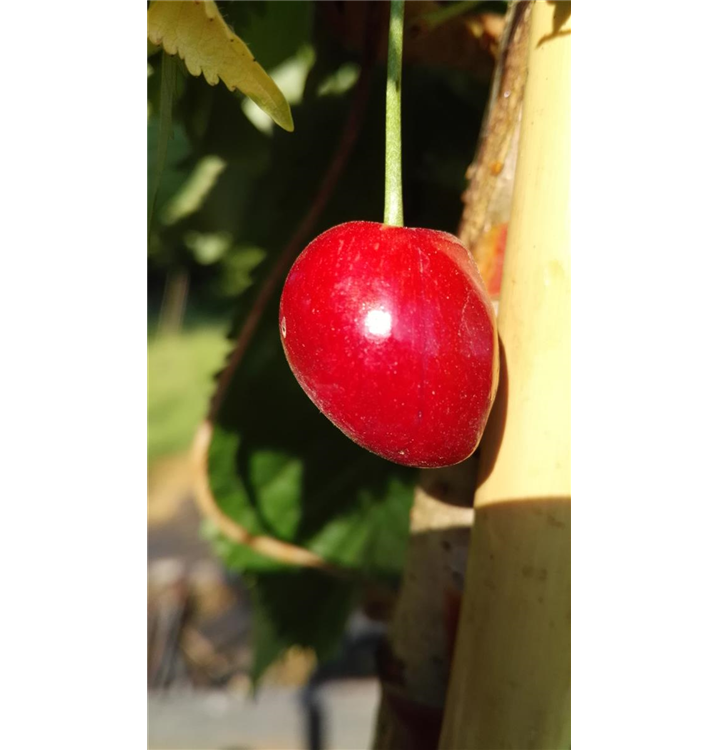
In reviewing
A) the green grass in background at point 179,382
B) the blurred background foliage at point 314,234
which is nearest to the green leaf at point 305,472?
the blurred background foliage at point 314,234

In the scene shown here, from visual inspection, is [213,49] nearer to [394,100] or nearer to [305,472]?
[394,100]

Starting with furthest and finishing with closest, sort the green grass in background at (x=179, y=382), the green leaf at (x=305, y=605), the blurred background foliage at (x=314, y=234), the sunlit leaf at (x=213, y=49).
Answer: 1. the green grass in background at (x=179, y=382)
2. the green leaf at (x=305, y=605)
3. the blurred background foliage at (x=314, y=234)
4. the sunlit leaf at (x=213, y=49)

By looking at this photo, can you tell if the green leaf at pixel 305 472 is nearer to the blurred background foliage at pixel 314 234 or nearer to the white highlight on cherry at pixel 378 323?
the blurred background foliage at pixel 314 234

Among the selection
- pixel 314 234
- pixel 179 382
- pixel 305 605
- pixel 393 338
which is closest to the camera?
pixel 393 338

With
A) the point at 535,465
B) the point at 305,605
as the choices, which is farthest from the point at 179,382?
the point at 535,465
